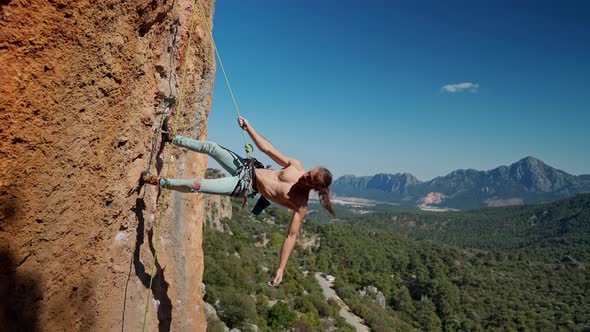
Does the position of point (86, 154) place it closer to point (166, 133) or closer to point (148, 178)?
point (148, 178)

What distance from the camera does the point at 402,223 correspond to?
17262 centimetres

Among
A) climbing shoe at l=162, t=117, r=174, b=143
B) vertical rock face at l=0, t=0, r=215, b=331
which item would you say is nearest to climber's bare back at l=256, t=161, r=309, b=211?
climbing shoe at l=162, t=117, r=174, b=143

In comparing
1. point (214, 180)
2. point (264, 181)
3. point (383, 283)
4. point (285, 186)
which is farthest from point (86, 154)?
point (383, 283)

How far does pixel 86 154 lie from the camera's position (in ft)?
12.0

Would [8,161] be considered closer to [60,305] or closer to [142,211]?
[60,305]

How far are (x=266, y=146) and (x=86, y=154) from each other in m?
2.55

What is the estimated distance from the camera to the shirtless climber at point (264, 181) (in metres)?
5.01

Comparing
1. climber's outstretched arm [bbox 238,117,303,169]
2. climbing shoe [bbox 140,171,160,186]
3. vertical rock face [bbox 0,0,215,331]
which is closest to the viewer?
vertical rock face [bbox 0,0,215,331]

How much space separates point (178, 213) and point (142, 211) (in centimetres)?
126

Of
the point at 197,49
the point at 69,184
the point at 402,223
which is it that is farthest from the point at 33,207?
the point at 402,223

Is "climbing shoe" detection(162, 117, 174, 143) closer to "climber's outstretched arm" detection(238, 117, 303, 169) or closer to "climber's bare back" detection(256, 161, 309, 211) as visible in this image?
"climber's outstretched arm" detection(238, 117, 303, 169)

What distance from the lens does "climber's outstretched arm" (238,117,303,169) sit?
18.4ft

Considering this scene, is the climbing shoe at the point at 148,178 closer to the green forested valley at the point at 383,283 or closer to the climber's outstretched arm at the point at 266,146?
the climber's outstretched arm at the point at 266,146

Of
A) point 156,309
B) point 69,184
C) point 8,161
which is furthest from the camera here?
point 156,309
